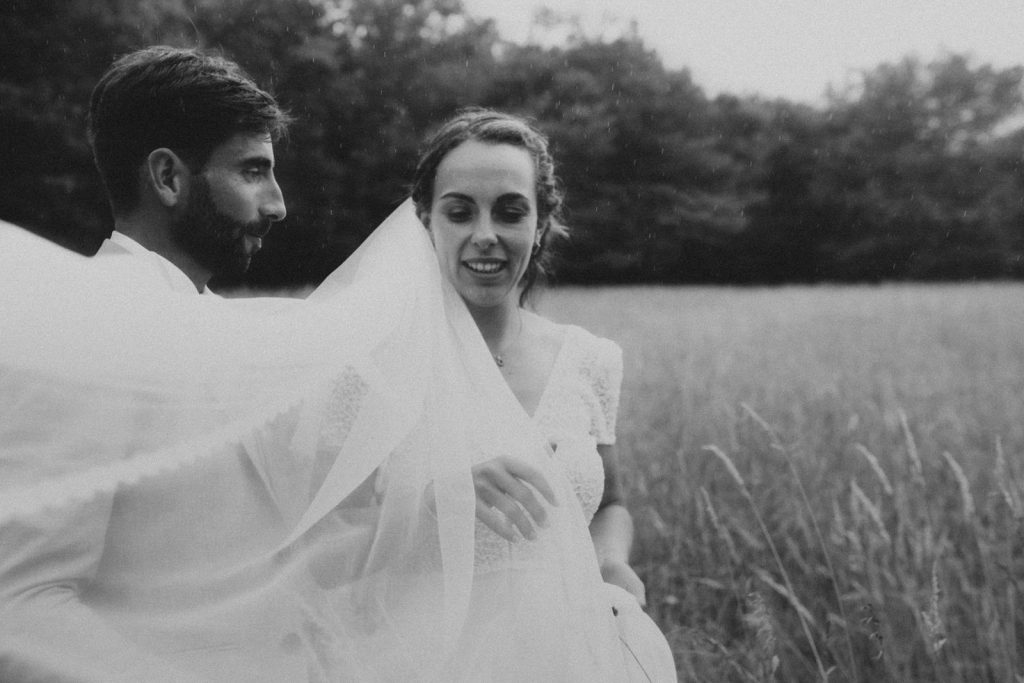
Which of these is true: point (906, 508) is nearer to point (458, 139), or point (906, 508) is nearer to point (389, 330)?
point (458, 139)

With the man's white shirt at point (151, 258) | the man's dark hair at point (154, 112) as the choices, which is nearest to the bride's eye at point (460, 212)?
the man's dark hair at point (154, 112)

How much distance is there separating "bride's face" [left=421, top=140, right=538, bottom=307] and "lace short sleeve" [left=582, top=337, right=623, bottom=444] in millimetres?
414

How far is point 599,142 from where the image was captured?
30109 millimetres

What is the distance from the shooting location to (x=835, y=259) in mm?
37656

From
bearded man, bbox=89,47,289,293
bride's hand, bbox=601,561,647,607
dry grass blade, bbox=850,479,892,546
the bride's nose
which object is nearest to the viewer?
bearded man, bbox=89,47,289,293

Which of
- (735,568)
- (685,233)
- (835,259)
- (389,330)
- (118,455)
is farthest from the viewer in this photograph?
(835,259)

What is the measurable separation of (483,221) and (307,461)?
3.31 ft

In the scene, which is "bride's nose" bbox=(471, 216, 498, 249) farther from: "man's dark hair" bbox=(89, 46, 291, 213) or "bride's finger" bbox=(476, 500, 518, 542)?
"bride's finger" bbox=(476, 500, 518, 542)

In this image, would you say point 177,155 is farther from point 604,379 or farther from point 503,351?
point 604,379

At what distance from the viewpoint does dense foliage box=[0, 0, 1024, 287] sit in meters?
14.9

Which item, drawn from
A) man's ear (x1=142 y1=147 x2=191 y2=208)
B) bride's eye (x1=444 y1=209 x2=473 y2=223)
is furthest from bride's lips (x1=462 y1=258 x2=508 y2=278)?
man's ear (x1=142 y1=147 x2=191 y2=208)

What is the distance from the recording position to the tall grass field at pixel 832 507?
251 cm

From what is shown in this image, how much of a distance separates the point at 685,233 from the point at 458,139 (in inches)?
1318

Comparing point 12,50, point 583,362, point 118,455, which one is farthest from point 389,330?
point 12,50
